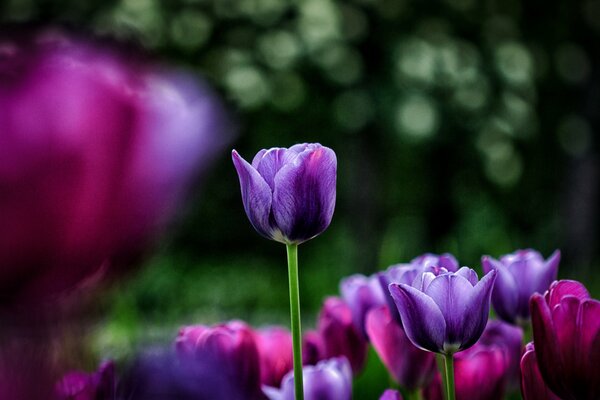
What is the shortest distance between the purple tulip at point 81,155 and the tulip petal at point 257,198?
26cm

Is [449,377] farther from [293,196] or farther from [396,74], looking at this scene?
[396,74]

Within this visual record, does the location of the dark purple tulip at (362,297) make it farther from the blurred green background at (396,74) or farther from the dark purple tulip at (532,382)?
the blurred green background at (396,74)

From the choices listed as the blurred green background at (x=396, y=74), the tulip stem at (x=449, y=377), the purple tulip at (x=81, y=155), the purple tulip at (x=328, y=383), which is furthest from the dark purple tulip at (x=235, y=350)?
the blurred green background at (x=396, y=74)

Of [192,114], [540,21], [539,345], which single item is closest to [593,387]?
[539,345]

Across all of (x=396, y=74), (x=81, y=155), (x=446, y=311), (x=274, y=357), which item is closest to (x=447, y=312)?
(x=446, y=311)

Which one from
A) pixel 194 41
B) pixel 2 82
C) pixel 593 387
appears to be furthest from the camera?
pixel 194 41

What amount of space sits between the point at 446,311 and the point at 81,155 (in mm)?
322

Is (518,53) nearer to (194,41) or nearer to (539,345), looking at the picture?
(194,41)

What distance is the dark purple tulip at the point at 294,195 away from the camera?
21.4 inches

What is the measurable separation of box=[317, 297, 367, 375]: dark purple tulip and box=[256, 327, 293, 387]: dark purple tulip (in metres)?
0.03

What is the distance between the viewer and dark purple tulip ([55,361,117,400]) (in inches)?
11.2

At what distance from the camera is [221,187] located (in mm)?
11109

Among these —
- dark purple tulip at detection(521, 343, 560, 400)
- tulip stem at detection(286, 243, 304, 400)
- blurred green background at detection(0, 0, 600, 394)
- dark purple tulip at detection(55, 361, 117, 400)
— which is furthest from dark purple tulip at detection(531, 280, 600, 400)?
blurred green background at detection(0, 0, 600, 394)

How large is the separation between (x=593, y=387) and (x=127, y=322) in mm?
1261
